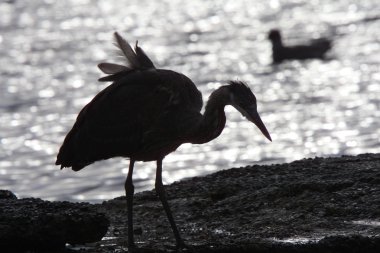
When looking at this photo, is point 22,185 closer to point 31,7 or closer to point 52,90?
point 52,90

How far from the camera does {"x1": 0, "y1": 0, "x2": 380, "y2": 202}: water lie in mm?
20422

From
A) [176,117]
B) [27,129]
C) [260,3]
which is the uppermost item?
[260,3]

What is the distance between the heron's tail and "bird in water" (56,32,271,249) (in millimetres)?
228

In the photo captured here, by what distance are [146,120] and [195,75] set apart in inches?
703

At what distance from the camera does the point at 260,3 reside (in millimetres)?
42750

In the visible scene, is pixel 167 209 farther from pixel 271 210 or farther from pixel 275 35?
pixel 275 35

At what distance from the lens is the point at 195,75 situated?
2800 centimetres

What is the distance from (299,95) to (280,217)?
1601cm

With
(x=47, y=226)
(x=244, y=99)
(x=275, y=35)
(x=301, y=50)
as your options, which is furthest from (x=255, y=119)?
(x=275, y=35)

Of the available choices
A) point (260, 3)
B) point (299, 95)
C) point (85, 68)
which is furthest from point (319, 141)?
point (260, 3)

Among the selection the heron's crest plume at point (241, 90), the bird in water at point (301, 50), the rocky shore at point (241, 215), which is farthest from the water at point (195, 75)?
the rocky shore at point (241, 215)

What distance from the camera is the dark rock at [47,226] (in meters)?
9.40

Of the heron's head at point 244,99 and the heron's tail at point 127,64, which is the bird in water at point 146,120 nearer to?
the heron's head at point 244,99

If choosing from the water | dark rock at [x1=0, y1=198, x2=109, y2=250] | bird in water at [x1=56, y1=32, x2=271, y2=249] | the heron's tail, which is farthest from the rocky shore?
the water
